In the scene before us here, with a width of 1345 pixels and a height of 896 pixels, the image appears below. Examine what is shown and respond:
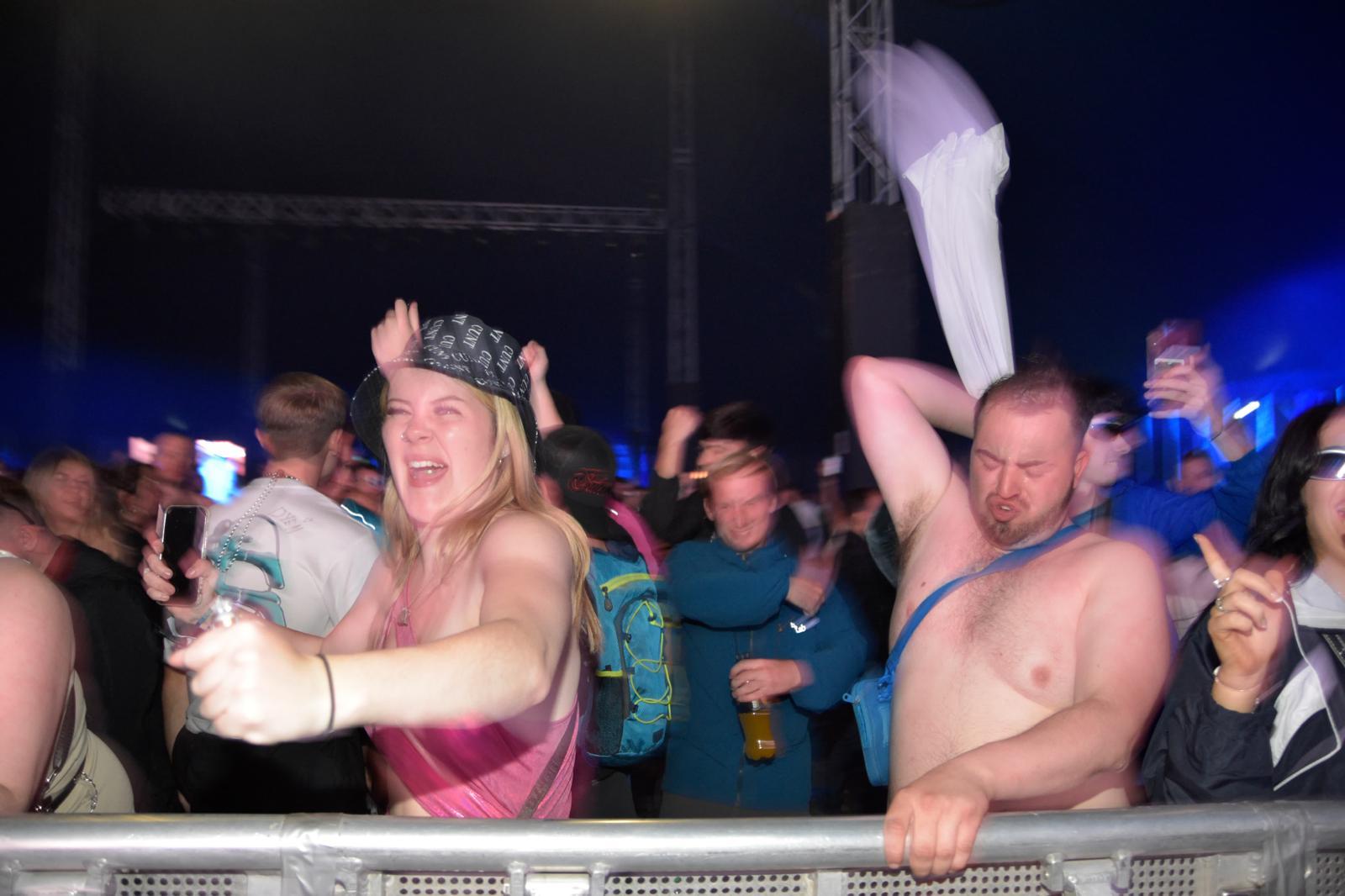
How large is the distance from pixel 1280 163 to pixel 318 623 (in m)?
11.5

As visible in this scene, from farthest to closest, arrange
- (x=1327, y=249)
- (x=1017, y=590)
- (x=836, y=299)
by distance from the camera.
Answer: (x=1327, y=249)
(x=836, y=299)
(x=1017, y=590)

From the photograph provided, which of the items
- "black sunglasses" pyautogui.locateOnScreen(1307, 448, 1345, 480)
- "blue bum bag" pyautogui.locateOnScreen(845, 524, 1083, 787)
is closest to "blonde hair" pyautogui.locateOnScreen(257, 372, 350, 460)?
"blue bum bag" pyautogui.locateOnScreen(845, 524, 1083, 787)

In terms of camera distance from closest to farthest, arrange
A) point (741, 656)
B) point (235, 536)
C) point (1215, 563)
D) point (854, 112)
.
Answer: point (1215, 563) < point (235, 536) < point (741, 656) < point (854, 112)

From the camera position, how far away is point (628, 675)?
2990 mm

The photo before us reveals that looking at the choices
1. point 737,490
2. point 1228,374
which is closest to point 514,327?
point 1228,374

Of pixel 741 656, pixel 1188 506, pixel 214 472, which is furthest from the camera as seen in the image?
pixel 214 472

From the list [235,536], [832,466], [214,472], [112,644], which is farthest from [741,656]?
[832,466]

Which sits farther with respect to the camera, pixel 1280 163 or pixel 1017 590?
pixel 1280 163

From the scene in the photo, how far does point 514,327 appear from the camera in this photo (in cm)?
1731

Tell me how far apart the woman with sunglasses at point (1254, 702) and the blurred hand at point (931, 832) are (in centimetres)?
61

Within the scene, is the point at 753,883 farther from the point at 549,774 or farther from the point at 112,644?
the point at 112,644

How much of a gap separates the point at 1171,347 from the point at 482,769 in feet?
8.11

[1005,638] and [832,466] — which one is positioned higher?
[832,466]

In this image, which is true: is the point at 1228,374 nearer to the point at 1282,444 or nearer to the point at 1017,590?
the point at 1282,444
